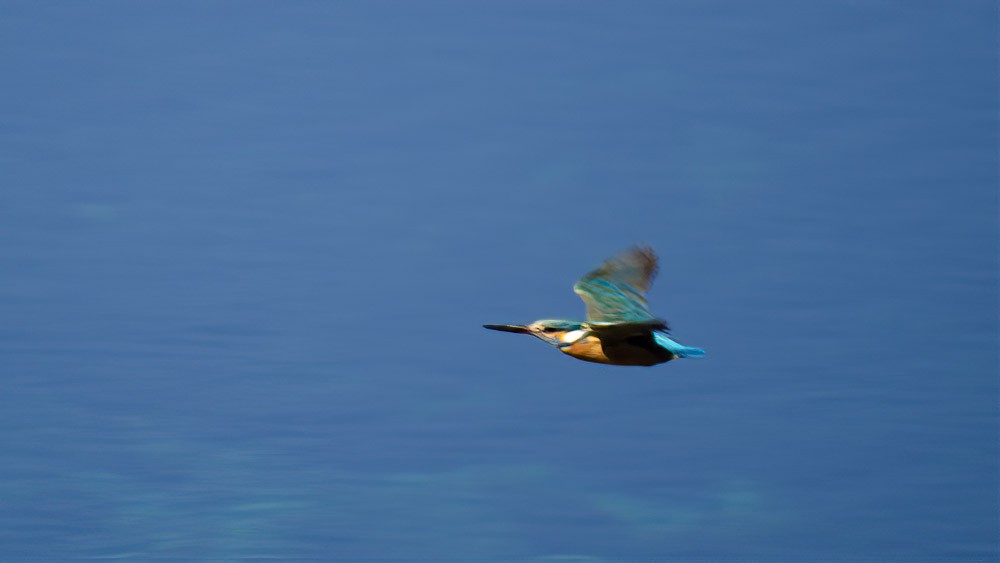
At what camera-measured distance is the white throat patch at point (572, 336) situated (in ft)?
11.6

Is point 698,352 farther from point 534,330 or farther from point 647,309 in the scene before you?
point 534,330

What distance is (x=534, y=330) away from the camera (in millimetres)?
3734

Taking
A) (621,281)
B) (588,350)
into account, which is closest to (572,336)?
(588,350)

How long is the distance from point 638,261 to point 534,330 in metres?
0.36

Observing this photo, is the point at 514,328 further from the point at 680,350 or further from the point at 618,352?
the point at 680,350

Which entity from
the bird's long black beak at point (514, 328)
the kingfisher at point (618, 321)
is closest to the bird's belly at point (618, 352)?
the kingfisher at point (618, 321)

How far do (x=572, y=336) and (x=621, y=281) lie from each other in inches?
7.8

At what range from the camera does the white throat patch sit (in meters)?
3.54

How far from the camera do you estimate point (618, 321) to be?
11.0 feet

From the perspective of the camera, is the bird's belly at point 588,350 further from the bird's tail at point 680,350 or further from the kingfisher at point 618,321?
the bird's tail at point 680,350

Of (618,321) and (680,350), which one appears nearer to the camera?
(618,321)

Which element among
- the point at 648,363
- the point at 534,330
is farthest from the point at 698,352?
the point at 534,330

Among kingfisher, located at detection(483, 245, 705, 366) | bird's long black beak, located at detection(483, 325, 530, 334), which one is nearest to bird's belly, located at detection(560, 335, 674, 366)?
kingfisher, located at detection(483, 245, 705, 366)

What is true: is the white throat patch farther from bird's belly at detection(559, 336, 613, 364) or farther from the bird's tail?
the bird's tail
